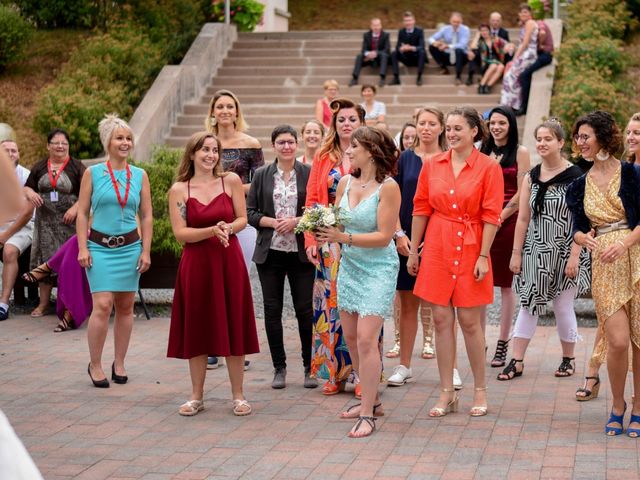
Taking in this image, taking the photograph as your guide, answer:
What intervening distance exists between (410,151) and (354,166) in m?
1.36

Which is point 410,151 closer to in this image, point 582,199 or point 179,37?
point 582,199

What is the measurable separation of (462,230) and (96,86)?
39.3ft

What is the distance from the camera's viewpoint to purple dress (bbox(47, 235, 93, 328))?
424 inches

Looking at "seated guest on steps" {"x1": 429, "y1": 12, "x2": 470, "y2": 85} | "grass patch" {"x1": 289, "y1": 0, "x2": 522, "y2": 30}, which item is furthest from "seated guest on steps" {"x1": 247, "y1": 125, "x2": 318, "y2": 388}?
"grass patch" {"x1": 289, "y1": 0, "x2": 522, "y2": 30}

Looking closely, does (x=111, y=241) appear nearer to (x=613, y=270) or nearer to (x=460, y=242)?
(x=460, y=242)

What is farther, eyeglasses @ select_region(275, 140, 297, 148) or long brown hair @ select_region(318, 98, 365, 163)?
eyeglasses @ select_region(275, 140, 297, 148)

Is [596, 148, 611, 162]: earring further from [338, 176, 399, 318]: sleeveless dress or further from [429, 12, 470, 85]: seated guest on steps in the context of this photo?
[429, 12, 470, 85]: seated guest on steps

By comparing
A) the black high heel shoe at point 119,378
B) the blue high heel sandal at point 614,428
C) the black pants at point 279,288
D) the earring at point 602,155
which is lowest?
the black high heel shoe at point 119,378

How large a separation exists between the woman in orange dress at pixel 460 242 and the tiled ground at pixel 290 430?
1.60 feet

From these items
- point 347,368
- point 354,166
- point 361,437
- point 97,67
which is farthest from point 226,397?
point 97,67

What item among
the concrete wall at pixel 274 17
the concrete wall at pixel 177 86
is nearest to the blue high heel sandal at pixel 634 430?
the concrete wall at pixel 177 86

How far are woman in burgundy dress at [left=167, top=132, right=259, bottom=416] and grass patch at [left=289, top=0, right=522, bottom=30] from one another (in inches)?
818

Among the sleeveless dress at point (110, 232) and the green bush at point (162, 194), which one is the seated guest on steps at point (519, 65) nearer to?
the green bush at point (162, 194)

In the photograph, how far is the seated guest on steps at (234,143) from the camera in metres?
9.12
